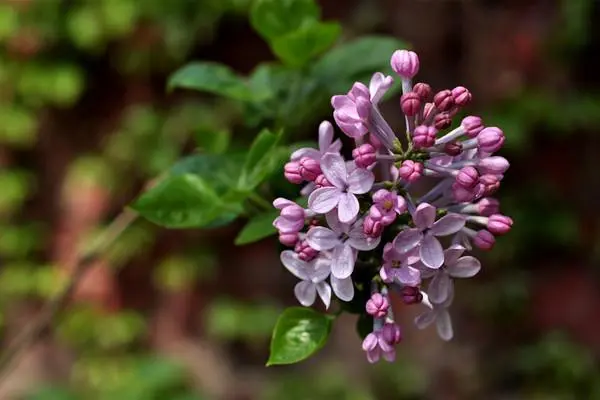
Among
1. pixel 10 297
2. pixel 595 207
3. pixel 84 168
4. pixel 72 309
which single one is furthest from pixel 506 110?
pixel 10 297

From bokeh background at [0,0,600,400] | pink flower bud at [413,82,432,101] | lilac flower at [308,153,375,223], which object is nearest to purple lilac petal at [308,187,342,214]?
lilac flower at [308,153,375,223]

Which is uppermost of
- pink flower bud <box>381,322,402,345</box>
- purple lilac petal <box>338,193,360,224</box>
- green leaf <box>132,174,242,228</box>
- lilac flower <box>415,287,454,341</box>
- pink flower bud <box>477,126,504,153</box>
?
pink flower bud <box>477,126,504,153</box>

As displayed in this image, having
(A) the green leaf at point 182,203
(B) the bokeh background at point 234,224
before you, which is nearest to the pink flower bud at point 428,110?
(A) the green leaf at point 182,203

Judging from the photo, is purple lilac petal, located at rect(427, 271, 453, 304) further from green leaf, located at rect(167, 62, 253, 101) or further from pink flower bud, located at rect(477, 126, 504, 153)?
green leaf, located at rect(167, 62, 253, 101)

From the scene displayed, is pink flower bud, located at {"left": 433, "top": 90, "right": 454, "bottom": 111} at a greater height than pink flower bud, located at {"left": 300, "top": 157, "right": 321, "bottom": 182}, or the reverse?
pink flower bud, located at {"left": 433, "top": 90, "right": 454, "bottom": 111}

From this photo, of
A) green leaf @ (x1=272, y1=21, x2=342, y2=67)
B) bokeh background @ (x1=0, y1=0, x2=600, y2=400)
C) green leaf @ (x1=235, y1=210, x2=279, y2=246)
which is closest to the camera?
green leaf @ (x1=235, y1=210, x2=279, y2=246)

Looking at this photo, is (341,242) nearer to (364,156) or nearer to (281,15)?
(364,156)
